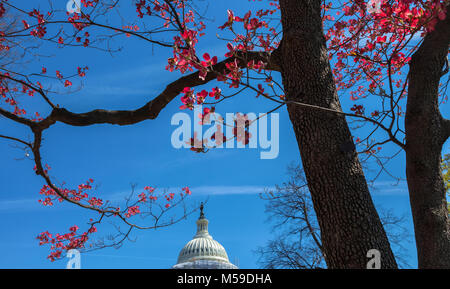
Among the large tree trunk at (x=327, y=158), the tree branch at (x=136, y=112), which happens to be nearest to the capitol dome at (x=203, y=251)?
the tree branch at (x=136, y=112)

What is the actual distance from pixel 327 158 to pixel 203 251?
203 feet

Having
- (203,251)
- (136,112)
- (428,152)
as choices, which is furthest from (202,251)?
(428,152)

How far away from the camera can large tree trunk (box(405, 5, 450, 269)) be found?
362 centimetres

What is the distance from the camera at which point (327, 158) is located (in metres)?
3.03

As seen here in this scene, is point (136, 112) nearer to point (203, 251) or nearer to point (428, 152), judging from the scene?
point (428, 152)

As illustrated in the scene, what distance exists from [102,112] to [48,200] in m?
4.75

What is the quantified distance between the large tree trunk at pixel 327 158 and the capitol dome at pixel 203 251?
57800 mm

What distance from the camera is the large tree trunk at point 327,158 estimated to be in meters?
2.86

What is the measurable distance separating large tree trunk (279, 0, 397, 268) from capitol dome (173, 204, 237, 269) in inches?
2276

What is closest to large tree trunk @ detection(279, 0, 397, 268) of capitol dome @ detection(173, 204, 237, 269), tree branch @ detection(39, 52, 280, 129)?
tree branch @ detection(39, 52, 280, 129)

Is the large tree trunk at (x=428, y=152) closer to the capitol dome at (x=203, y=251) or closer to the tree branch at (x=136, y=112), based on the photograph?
the tree branch at (x=136, y=112)

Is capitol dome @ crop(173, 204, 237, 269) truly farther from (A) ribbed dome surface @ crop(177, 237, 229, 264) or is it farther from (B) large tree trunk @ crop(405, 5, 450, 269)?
(B) large tree trunk @ crop(405, 5, 450, 269)
